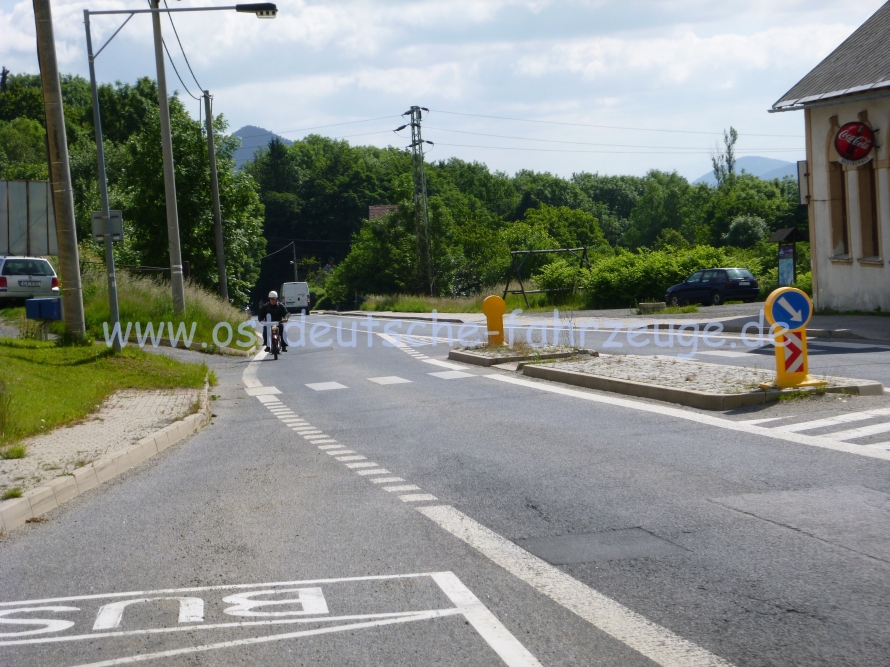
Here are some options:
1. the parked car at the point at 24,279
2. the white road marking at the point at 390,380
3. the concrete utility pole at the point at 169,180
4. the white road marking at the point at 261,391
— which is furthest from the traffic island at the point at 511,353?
the parked car at the point at 24,279

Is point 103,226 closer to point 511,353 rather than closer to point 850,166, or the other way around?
point 511,353

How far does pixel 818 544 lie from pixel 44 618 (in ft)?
14.1

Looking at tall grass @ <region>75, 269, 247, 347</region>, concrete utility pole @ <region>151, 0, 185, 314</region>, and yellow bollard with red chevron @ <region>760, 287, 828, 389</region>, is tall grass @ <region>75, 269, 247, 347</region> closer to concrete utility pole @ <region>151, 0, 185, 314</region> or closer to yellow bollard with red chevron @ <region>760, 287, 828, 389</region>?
concrete utility pole @ <region>151, 0, 185, 314</region>

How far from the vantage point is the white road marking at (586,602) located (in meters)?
4.23

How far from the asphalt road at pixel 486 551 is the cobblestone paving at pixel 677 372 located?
4.47ft

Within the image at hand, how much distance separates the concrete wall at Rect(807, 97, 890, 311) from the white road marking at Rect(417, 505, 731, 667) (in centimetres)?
2146

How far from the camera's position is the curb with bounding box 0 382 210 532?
743 cm

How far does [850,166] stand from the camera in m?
25.4

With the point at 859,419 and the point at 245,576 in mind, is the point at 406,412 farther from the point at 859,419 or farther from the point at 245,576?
the point at 245,576

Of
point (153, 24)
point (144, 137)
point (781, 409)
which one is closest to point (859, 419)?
point (781, 409)

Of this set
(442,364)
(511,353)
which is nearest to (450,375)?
(511,353)

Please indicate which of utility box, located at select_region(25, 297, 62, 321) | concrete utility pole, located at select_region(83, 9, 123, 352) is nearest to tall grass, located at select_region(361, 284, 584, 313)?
concrete utility pole, located at select_region(83, 9, 123, 352)

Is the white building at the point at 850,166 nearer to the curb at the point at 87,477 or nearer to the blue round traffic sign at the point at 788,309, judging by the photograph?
the blue round traffic sign at the point at 788,309

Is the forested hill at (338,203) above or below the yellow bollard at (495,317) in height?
above
